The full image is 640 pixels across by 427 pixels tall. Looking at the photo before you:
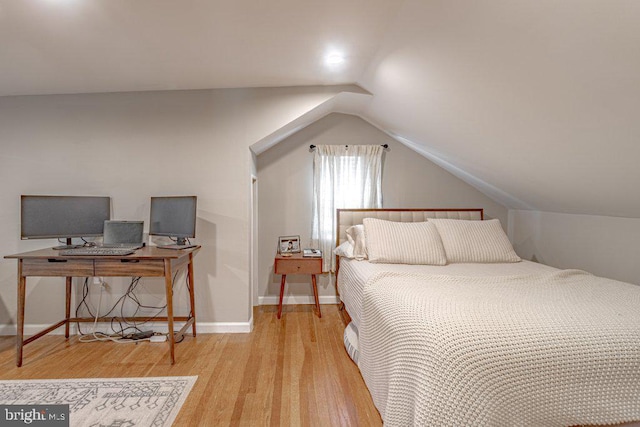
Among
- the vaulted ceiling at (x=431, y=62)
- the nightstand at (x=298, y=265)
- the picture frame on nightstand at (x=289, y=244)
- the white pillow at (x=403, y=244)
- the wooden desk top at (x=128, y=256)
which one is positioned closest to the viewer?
the vaulted ceiling at (x=431, y=62)

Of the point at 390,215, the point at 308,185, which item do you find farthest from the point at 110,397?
the point at 390,215

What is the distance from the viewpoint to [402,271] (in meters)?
2.28

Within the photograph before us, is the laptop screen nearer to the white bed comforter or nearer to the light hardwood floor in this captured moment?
the light hardwood floor

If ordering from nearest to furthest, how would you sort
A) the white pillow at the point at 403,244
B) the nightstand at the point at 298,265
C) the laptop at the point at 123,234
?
the laptop at the point at 123,234, the white pillow at the point at 403,244, the nightstand at the point at 298,265

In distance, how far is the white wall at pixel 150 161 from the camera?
2830 millimetres

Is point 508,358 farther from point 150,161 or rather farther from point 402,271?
point 150,161

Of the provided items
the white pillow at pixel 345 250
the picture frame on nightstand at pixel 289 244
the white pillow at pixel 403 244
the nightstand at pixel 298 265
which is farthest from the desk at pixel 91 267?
the white pillow at pixel 403 244

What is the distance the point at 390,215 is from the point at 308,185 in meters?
1.00

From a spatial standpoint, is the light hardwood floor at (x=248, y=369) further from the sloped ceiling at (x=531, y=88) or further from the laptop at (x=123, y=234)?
the sloped ceiling at (x=531, y=88)

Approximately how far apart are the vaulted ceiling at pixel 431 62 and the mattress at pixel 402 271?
72 centimetres

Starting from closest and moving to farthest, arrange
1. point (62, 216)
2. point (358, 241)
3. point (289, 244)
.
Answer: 1. point (62, 216)
2. point (358, 241)
3. point (289, 244)

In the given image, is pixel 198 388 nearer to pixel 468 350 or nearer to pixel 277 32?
pixel 468 350

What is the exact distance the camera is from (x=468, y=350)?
1.20m

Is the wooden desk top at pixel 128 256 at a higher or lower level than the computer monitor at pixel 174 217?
lower
